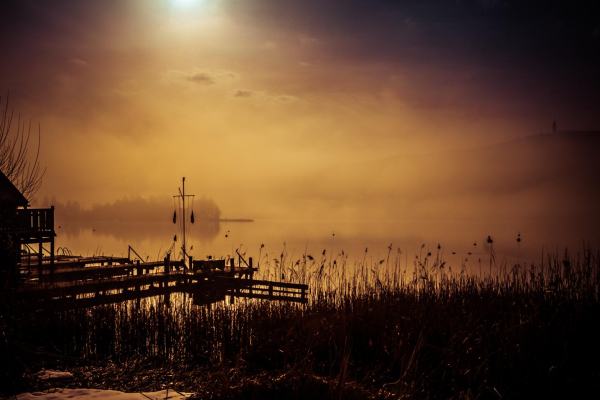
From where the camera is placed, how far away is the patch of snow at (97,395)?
595 centimetres

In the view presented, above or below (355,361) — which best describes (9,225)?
above

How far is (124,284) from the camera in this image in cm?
1600

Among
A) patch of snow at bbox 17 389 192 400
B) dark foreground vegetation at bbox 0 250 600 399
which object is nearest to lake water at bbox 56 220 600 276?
dark foreground vegetation at bbox 0 250 600 399

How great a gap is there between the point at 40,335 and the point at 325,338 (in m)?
6.37

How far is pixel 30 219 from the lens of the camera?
59.1 ft

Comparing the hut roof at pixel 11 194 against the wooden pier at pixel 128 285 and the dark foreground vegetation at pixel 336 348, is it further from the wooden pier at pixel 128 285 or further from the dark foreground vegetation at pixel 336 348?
the dark foreground vegetation at pixel 336 348

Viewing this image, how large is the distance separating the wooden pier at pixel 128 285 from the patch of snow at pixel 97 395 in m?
5.07

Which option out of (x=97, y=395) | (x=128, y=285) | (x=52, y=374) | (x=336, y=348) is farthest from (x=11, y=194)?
(x=336, y=348)

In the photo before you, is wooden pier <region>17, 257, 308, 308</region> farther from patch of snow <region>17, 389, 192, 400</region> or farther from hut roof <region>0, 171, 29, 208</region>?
patch of snow <region>17, 389, 192, 400</region>

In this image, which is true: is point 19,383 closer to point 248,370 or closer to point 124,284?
point 248,370

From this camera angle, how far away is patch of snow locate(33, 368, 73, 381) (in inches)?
277

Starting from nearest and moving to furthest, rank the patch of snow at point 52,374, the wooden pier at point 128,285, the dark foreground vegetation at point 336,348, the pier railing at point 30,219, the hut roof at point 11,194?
the dark foreground vegetation at point 336,348, the patch of snow at point 52,374, the wooden pier at point 128,285, the pier railing at point 30,219, the hut roof at point 11,194

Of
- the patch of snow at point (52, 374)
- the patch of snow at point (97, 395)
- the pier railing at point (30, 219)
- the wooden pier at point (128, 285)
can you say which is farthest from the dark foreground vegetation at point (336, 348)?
the pier railing at point (30, 219)

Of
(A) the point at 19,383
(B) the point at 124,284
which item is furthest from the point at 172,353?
(B) the point at 124,284
